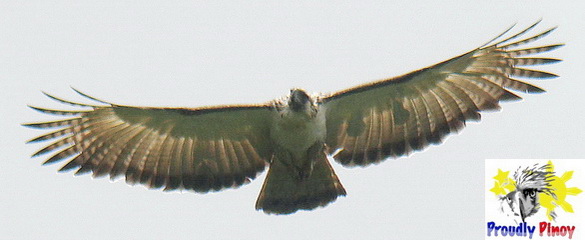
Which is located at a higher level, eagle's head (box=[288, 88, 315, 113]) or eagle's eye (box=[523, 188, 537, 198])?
eagle's head (box=[288, 88, 315, 113])

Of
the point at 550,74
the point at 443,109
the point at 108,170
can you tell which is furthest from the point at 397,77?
the point at 108,170

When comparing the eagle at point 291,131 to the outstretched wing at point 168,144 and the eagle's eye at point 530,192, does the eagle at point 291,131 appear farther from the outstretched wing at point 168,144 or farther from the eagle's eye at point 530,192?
the eagle's eye at point 530,192

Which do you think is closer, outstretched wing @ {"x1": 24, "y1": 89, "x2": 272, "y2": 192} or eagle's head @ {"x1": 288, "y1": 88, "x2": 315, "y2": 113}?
eagle's head @ {"x1": 288, "y1": 88, "x2": 315, "y2": 113}

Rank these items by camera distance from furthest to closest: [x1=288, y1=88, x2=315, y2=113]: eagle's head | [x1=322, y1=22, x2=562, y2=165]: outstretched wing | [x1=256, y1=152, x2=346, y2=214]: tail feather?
[x1=256, y1=152, x2=346, y2=214]: tail feather < [x1=322, y1=22, x2=562, y2=165]: outstretched wing < [x1=288, y1=88, x2=315, y2=113]: eagle's head

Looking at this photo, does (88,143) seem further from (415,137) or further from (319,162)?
(415,137)

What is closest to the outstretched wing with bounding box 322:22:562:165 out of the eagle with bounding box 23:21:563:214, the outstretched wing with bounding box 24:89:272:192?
the eagle with bounding box 23:21:563:214

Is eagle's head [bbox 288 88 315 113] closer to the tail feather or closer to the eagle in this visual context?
the eagle

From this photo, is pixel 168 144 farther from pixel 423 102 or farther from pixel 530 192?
pixel 530 192

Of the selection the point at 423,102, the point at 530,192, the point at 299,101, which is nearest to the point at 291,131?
the point at 299,101
